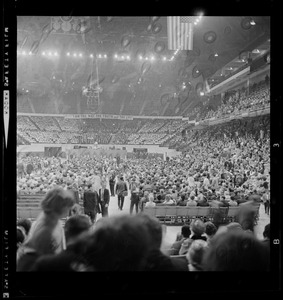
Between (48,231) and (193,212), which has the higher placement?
(193,212)

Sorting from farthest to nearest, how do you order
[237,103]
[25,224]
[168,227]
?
[237,103] < [168,227] < [25,224]

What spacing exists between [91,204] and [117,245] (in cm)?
39

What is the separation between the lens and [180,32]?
10.9 feet

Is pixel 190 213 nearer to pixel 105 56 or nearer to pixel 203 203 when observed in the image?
pixel 203 203

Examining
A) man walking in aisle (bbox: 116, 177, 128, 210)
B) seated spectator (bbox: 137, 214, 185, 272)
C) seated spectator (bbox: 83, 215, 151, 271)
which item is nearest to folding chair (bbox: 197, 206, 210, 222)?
seated spectator (bbox: 137, 214, 185, 272)

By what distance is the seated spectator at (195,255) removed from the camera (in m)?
3.32

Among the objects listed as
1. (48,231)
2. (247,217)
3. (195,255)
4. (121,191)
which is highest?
(121,191)

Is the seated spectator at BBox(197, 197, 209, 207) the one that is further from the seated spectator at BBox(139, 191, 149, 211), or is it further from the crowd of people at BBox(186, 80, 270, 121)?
the crowd of people at BBox(186, 80, 270, 121)

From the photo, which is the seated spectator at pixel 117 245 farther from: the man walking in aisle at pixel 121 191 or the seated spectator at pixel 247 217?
the seated spectator at pixel 247 217

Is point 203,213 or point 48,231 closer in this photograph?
point 48,231

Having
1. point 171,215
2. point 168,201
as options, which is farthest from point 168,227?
point 168,201
